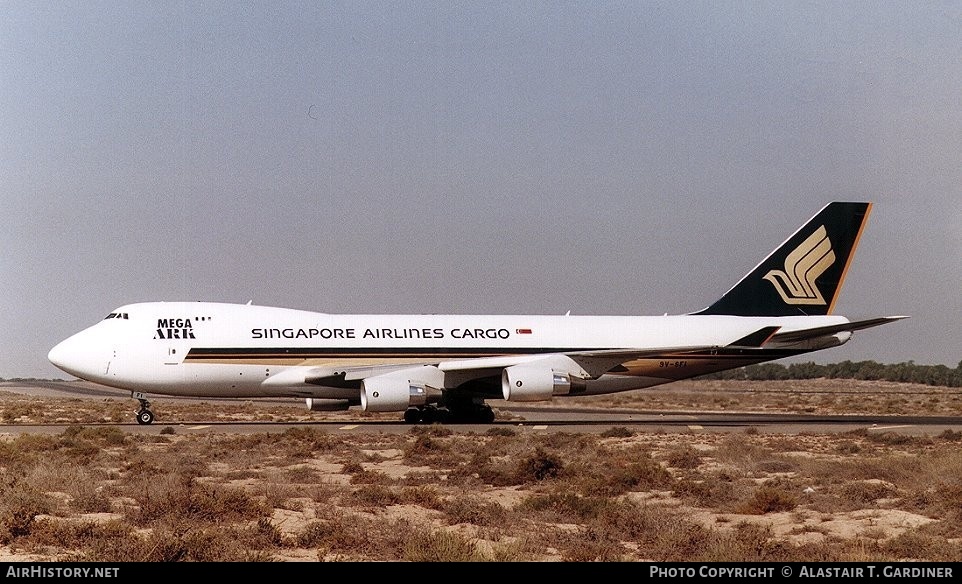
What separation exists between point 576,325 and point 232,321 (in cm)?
1191

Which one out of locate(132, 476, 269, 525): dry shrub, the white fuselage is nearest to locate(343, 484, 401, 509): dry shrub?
locate(132, 476, 269, 525): dry shrub

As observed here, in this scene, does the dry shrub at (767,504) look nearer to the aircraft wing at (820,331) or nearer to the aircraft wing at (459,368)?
the aircraft wing at (459,368)

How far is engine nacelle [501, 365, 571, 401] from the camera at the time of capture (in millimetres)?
31906

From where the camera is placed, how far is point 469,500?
14.8m

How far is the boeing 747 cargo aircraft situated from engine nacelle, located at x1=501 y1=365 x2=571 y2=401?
0.04 metres

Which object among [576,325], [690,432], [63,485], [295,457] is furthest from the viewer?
[576,325]

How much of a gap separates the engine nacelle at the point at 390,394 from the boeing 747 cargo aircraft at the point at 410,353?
0.11 feet

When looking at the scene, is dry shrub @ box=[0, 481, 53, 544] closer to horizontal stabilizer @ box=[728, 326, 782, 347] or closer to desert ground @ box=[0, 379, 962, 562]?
desert ground @ box=[0, 379, 962, 562]

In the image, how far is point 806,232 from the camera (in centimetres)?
3872

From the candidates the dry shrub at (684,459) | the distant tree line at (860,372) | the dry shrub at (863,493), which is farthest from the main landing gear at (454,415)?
the distant tree line at (860,372)

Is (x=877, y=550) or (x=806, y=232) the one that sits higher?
(x=806, y=232)

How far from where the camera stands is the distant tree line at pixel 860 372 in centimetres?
11475
